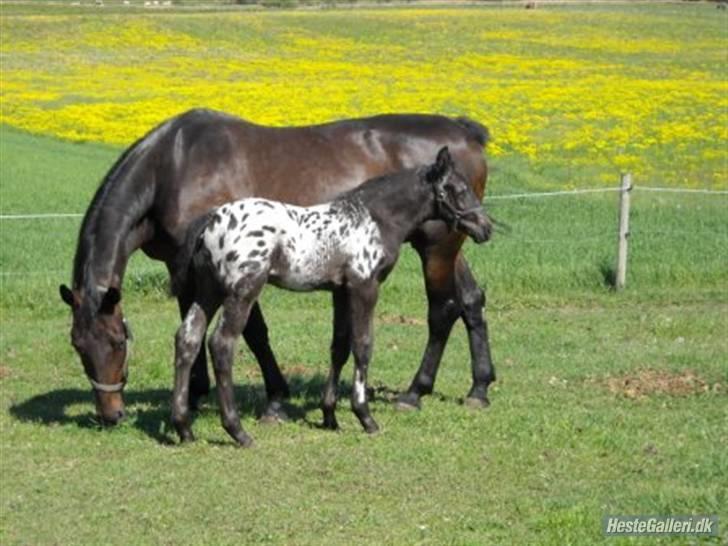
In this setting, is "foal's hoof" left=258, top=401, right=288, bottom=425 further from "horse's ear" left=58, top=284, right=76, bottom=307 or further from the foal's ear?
the foal's ear

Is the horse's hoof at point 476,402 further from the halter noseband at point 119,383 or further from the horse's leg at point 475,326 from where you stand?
the halter noseband at point 119,383

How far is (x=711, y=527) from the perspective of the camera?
7051 millimetres

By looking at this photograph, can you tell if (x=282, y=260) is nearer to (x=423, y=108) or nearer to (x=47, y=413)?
(x=47, y=413)

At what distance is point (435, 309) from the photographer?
11.2 meters

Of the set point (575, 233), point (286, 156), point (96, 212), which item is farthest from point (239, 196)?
point (575, 233)

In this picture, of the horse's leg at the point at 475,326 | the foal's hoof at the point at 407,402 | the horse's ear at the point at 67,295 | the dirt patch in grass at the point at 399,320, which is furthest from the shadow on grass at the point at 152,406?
the dirt patch in grass at the point at 399,320

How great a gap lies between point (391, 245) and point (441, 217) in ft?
1.51

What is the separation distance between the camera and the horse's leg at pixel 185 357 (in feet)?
32.1

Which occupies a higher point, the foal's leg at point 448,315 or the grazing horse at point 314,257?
the grazing horse at point 314,257

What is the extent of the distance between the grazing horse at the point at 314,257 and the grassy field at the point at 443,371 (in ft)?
1.89

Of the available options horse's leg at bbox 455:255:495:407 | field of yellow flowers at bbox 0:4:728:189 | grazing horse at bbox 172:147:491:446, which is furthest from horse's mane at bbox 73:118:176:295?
field of yellow flowers at bbox 0:4:728:189

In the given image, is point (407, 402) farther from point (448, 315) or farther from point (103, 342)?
point (103, 342)

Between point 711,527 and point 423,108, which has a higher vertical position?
point 711,527

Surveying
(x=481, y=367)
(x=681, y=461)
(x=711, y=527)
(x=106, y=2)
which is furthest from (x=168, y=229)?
(x=106, y=2)
